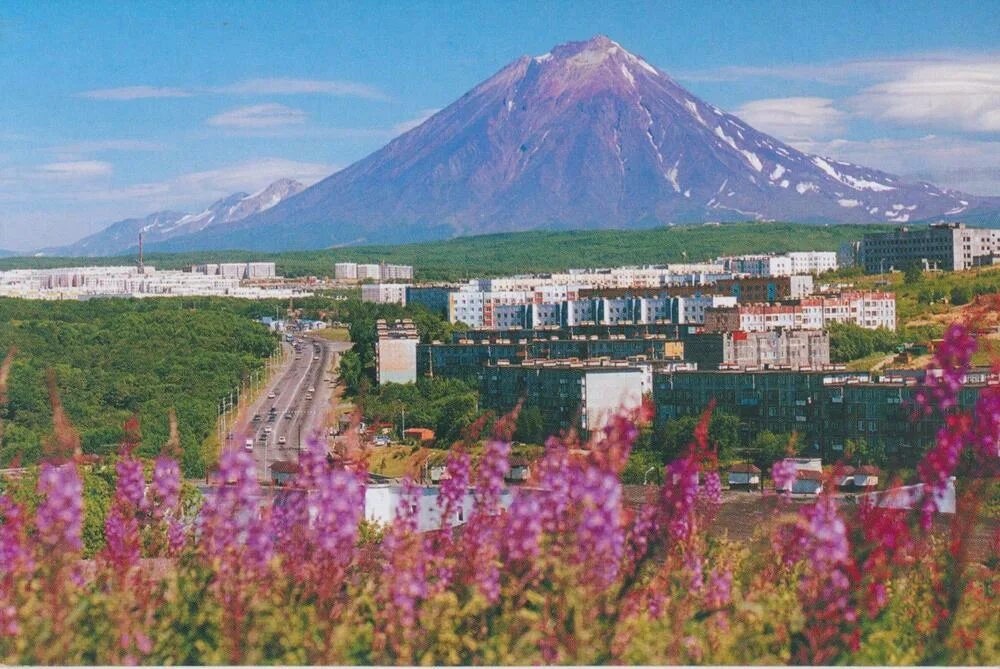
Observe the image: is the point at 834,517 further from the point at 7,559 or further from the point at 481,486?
the point at 7,559

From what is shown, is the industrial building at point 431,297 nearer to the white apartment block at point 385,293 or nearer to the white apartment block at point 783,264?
the white apartment block at point 385,293

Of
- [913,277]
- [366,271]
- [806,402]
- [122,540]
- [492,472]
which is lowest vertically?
[806,402]

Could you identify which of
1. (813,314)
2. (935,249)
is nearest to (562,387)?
(813,314)

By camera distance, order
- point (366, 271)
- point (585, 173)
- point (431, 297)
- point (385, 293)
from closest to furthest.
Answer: point (431, 297) < point (385, 293) < point (366, 271) < point (585, 173)

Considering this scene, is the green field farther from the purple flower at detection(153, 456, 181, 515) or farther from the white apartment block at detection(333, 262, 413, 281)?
the purple flower at detection(153, 456, 181, 515)

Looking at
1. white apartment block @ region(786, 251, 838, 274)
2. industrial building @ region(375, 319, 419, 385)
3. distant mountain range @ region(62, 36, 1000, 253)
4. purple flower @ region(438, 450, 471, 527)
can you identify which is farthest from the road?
distant mountain range @ region(62, 36, 1000, 253)

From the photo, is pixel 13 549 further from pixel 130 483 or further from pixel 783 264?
pixel 783 264
